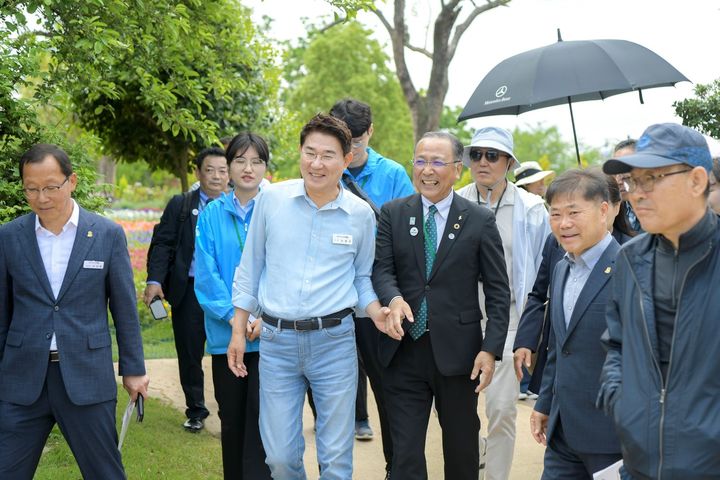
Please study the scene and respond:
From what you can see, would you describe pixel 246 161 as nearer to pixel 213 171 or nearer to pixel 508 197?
pixel 213 171

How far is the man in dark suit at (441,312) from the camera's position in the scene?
4836 mm

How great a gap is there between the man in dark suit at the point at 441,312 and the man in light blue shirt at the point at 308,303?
0.28 metres

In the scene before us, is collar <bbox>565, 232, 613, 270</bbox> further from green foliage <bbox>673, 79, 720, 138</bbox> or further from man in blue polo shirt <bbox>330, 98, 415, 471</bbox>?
green foliage <bbox>673, 79, 720, 138</bbox>

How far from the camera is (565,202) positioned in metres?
4.21

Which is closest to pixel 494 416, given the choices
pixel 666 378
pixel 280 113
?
pixel 666 378

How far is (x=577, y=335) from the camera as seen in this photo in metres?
4.03

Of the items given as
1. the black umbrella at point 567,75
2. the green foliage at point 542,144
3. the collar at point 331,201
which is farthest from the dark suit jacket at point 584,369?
the green foliage at point 542,144

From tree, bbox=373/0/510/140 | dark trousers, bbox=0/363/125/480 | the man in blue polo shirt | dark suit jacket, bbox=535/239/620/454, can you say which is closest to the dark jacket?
dark suit jacket, bbox=535/239/620/454

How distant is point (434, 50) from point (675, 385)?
17.1 m

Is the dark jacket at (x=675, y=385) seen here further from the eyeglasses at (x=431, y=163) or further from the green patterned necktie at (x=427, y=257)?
the eyeglasses at (x=431, y=163)

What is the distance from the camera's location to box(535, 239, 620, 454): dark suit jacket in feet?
12.8

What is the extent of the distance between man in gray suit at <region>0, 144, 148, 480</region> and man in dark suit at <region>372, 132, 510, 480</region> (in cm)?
155

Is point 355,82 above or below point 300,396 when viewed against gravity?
above

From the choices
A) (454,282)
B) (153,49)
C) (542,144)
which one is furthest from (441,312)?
(542,144)
